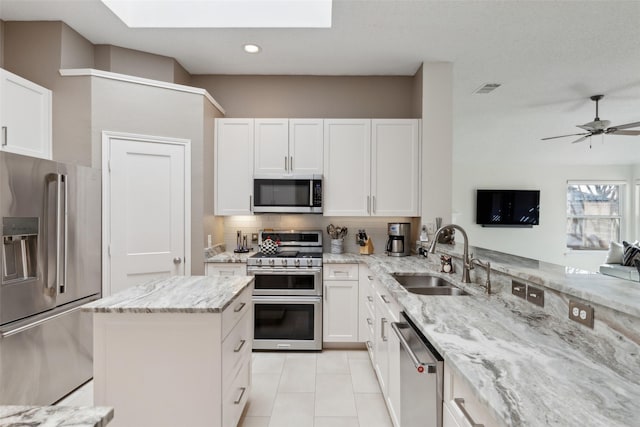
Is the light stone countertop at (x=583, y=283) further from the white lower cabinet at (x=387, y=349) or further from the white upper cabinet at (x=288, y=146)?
the white upper cabinet at (x=288, y=146)

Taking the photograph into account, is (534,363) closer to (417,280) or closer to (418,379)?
(418,379)

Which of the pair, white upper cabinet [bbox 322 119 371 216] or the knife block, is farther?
the knife block

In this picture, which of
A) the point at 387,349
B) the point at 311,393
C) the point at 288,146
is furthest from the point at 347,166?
the point at 311,393

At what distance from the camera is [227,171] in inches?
132

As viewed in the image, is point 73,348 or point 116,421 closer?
point 116,421

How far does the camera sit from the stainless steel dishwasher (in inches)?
45.7

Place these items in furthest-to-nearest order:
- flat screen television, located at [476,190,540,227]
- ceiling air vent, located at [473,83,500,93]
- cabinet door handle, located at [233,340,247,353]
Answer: flat screen television, located at [476,190,540,227], ceiling air vent, located at [473,83,500,93], cabinet door handle, located at [233,340,247,353]

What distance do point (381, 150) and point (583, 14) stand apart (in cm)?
183

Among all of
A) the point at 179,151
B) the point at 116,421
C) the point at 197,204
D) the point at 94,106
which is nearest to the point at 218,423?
the point at 116,421

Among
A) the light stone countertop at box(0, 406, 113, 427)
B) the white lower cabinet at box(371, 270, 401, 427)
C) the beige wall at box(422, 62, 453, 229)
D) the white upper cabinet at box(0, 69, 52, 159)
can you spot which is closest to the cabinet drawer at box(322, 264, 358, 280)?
the white lower cabinet at box(371, 270, 401, 427)

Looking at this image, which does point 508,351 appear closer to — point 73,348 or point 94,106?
point 73,348

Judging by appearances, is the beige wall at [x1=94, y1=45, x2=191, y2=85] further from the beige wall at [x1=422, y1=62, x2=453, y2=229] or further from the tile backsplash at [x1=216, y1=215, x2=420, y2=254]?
the beige wall at [x1=422, y1=62, x2=453, y2=229]

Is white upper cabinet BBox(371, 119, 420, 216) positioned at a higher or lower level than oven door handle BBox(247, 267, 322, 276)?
higher

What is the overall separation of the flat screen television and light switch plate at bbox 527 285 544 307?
6.07 m
